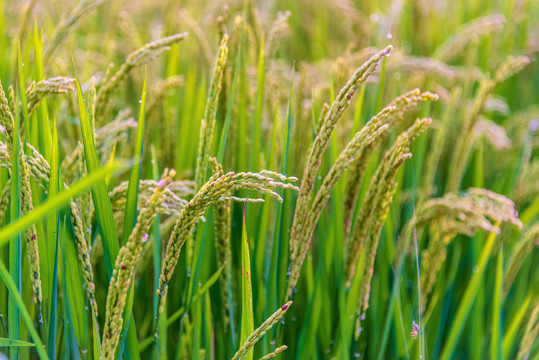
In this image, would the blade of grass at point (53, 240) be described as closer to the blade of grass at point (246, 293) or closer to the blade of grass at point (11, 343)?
the blade of grass at point (11, 343)

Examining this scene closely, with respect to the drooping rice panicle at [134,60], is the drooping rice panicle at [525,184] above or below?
below

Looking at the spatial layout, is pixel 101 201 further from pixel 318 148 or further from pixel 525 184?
pixel 525 184

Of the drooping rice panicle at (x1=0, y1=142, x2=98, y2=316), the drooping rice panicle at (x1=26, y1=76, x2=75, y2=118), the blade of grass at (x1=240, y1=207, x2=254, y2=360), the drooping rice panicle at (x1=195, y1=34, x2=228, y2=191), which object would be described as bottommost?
the blade of grass at (x1=240, y1=207, x2=254, y2=360)

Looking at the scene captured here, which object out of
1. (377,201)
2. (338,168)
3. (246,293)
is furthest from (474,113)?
(246,293)

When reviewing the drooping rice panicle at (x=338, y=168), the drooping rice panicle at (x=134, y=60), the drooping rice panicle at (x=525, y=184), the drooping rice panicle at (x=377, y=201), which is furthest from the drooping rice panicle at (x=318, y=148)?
the drooping rice panicle at (x=525, y=184)

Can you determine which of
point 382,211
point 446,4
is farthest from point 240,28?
point 446,4

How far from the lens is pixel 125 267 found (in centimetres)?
71

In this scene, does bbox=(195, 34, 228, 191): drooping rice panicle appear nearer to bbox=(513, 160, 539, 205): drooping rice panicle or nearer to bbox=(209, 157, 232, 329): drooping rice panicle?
bbox=(209, 157, 232, 329): drooping rice panicle

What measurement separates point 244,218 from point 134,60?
41 cm

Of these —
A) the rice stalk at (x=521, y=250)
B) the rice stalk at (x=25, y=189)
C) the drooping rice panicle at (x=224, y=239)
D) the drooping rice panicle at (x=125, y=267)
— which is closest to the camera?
the drooping rice panicle at (x=125, y=267)

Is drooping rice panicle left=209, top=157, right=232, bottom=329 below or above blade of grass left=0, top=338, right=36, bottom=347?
above

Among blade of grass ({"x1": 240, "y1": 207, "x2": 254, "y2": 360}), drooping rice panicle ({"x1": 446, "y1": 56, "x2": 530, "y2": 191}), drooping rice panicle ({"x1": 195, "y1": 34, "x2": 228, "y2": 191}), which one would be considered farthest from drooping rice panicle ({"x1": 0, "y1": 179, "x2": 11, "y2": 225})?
drooping rice panicle ({"x1": 446, "y1": 56, "x2": 530, "y2": 191})

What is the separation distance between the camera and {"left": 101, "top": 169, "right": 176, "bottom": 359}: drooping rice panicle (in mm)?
672

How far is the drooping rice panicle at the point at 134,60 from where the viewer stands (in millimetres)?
1055
